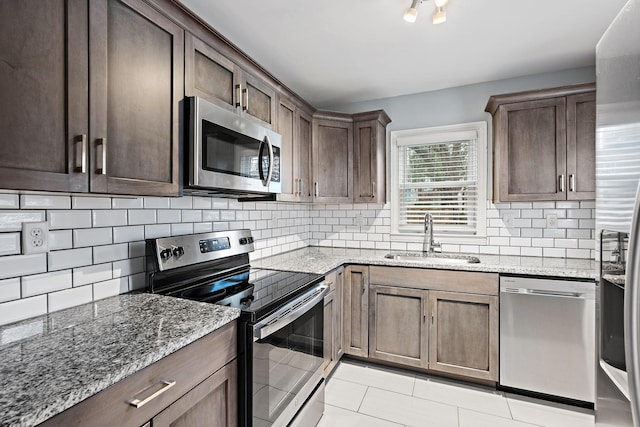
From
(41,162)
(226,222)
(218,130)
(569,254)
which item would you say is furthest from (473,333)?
(41,162)

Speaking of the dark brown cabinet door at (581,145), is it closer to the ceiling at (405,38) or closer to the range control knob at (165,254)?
the ceiling at (405,38)

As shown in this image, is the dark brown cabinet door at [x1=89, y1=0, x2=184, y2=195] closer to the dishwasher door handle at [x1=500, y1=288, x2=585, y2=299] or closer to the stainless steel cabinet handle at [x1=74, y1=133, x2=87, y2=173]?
the stainless steel cabinet handle at [x1=74, y1=133, x2=87, y2=173]

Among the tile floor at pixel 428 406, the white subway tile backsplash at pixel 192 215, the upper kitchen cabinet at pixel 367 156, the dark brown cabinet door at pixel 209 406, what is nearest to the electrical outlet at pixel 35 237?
the white subway tile backsplash at pixel 192 215

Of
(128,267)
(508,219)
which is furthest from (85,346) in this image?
(508,219)

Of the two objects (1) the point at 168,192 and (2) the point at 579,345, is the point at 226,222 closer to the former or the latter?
(1) the point at 168,192

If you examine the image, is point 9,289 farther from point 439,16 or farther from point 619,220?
point 439,16

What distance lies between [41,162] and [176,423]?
3.00 feet

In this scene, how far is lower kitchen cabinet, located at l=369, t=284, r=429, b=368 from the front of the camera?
2.43 m

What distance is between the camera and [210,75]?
1.62 metres

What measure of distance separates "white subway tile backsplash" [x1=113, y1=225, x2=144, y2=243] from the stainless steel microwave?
0.33 metres

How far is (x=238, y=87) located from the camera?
1809mm

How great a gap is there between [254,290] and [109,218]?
0.78 metres

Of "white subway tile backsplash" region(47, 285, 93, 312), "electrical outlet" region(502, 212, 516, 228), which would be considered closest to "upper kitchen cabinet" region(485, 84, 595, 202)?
"electrical outlet" region(502, 212, 516, 228)

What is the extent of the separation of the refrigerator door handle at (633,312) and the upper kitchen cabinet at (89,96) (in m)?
1.58
